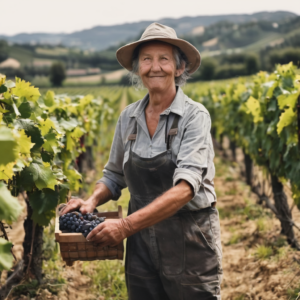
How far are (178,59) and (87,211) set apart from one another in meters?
1.07

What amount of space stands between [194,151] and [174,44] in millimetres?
699

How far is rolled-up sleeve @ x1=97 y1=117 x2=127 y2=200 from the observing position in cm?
267

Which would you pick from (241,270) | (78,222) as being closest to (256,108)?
(241,270)

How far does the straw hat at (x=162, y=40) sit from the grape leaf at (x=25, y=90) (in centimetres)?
79

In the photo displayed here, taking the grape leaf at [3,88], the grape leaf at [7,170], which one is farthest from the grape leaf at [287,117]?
the grape leaf at [7,170]

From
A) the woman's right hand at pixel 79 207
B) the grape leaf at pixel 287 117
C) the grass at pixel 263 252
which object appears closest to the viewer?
the woman's right hand at pixel 79 207

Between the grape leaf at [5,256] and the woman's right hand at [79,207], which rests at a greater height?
the grape leaf at [5,256]

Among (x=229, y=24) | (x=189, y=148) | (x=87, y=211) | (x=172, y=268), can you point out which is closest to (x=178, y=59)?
(x=189, y=148)

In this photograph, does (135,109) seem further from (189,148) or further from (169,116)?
(189,148)

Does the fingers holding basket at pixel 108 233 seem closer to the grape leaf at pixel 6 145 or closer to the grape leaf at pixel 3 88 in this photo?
the grape leaf at pixel 6 145

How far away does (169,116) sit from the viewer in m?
2.40

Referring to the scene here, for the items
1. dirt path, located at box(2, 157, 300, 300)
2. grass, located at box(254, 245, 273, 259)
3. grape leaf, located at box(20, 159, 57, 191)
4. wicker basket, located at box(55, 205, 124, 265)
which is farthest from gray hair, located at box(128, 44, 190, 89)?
grass, located at box(254, 245, 273, 259)

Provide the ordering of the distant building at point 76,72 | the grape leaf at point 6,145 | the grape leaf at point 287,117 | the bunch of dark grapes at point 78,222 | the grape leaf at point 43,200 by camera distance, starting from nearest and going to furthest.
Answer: the grape leaf at point 6,145 → the bunch of dark grapes at point 78,222 → the grape leaf at point 43,200 → the grape leaf at point 287,117 → the distant building at point 76,72

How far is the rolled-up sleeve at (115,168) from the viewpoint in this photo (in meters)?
2.67
